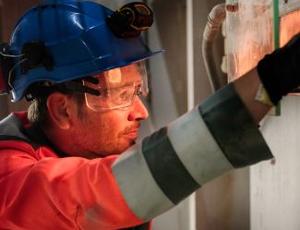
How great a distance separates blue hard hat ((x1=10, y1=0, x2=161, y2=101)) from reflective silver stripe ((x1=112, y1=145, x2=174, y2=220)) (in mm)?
390

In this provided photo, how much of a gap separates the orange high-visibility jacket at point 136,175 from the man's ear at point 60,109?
245 millimetres

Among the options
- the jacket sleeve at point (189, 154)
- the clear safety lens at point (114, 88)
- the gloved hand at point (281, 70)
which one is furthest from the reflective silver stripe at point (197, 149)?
the clear safety lens at point (114, 88)

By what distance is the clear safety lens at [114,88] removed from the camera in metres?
0.98

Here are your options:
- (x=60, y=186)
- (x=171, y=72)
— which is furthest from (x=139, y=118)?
(x=171, y=72)

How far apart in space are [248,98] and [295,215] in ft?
2.33

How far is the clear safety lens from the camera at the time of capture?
0.98m

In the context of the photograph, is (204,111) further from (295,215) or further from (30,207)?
(295,215)

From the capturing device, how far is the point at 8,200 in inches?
30.8

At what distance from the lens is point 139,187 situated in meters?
0.65

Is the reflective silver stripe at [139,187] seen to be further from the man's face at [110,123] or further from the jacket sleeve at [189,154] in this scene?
the man's face at [110,123]

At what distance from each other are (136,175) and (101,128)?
1.33 ft

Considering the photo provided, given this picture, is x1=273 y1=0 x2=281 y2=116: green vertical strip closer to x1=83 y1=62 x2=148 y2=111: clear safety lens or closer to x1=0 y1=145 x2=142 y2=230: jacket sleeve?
x1=83 y1=62 x2=148 y2=111: clear safety lens

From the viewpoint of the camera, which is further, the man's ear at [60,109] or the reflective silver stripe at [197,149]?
the man's ear at [60,109]

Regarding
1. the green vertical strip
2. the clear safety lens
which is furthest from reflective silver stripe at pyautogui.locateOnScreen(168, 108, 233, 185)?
the green vertical strip
